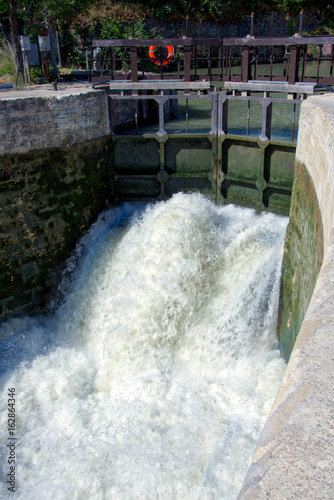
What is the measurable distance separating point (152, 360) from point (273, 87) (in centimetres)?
625

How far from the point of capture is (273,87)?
9945 mm

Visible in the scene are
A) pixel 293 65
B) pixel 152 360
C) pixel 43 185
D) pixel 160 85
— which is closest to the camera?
pixel 152 360

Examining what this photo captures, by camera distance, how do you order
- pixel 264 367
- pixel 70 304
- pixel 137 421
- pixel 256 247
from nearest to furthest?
pixel 137 421, pixel 264 367, pixel 256 247, pixel 70 304

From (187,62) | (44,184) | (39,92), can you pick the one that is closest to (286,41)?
(187,62)

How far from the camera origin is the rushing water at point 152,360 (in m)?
6.22

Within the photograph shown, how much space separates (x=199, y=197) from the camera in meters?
11.0

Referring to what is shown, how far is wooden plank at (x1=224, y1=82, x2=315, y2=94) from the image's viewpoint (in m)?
9.45

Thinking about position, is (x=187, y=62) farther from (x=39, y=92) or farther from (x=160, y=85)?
(x=39, y=92)

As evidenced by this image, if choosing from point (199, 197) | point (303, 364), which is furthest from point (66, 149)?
point (303, 364)

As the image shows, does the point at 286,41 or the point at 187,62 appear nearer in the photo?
the point at 286,41

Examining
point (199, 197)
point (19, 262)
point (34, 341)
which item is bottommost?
point (34, 341)

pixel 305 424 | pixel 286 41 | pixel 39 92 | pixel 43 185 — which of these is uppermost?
pixel 286 41

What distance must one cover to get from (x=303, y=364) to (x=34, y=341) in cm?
788

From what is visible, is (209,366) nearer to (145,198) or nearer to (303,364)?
(145,198)
